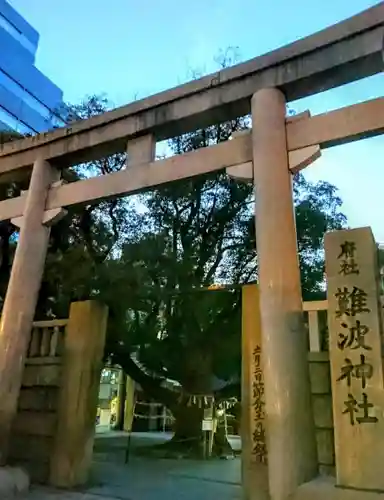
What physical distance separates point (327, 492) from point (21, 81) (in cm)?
2299

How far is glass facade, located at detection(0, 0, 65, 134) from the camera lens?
20938 mm

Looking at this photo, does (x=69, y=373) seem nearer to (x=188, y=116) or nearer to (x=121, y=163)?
(x=188, y=116)

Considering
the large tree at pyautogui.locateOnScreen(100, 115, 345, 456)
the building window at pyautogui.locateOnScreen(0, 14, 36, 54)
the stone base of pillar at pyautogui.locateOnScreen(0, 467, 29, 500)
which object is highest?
the building window at pyautogui.locateOnScreen(0, 14, 36, 54)

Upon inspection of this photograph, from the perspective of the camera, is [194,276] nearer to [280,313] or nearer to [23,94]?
[280,313]

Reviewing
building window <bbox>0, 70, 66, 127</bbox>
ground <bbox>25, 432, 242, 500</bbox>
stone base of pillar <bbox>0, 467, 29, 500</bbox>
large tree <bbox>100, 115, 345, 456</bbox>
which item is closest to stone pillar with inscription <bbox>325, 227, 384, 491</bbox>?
ground <bbox>25, 432, 242, 500</bbox>

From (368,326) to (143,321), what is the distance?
591 cm

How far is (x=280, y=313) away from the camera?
382 centimetres

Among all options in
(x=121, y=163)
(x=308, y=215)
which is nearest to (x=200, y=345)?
(x=308, y=215)

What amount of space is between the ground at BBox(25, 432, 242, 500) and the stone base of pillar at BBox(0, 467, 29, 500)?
0.12m

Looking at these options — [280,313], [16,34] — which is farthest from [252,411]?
[16,34]

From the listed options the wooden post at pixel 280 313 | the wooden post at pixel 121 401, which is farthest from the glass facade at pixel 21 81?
the wooden post at pixel 280 313

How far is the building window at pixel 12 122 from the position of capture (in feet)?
67.5

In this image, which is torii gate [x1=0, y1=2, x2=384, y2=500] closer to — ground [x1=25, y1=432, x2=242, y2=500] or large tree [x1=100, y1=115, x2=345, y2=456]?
ground [x1=25, y1=432, x2=242, y2=500]

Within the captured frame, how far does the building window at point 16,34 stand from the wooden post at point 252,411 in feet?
71.4
